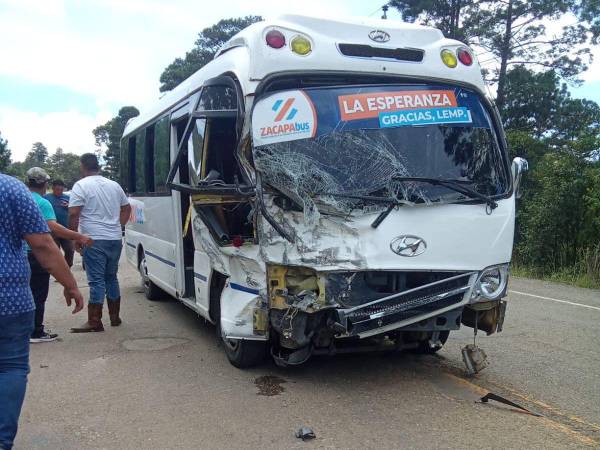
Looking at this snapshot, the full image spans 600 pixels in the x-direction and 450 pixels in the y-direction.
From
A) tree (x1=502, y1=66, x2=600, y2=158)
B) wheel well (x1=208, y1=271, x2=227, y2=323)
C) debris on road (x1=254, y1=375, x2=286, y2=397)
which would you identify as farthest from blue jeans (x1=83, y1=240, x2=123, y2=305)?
tree (x1=502, y1=66, x2=600, y2=158)

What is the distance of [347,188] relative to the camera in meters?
4.31

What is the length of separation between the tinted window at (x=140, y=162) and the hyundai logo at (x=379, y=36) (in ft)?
15.0

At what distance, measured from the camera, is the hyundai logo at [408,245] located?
162 inches

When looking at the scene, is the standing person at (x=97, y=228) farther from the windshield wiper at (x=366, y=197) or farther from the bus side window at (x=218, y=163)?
the windshield wiper at (x=366, y=197)

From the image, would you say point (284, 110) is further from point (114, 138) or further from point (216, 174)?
point (114, 138)

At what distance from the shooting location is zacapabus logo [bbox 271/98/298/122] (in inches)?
173

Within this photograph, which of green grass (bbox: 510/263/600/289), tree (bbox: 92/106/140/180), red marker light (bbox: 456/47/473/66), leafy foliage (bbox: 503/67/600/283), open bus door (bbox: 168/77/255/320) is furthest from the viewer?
tree (bbox: 92/106/140/180)

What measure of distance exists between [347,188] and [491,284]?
1.38m

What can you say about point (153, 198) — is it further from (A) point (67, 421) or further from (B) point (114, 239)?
(A) point (67, 421)

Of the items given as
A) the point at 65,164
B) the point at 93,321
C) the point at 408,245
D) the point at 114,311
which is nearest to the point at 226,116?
the point at 408,245

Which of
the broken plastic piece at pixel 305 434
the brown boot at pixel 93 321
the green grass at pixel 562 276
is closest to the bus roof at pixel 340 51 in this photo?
the broken plastic piece at pixel 305 434

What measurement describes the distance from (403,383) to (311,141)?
2211 mm

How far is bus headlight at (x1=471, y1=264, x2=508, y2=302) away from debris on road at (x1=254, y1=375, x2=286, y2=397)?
174cm

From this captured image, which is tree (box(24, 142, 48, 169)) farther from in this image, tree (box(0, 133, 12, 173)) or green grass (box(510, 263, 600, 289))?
green grass (box(510, 263, 600, 289))
